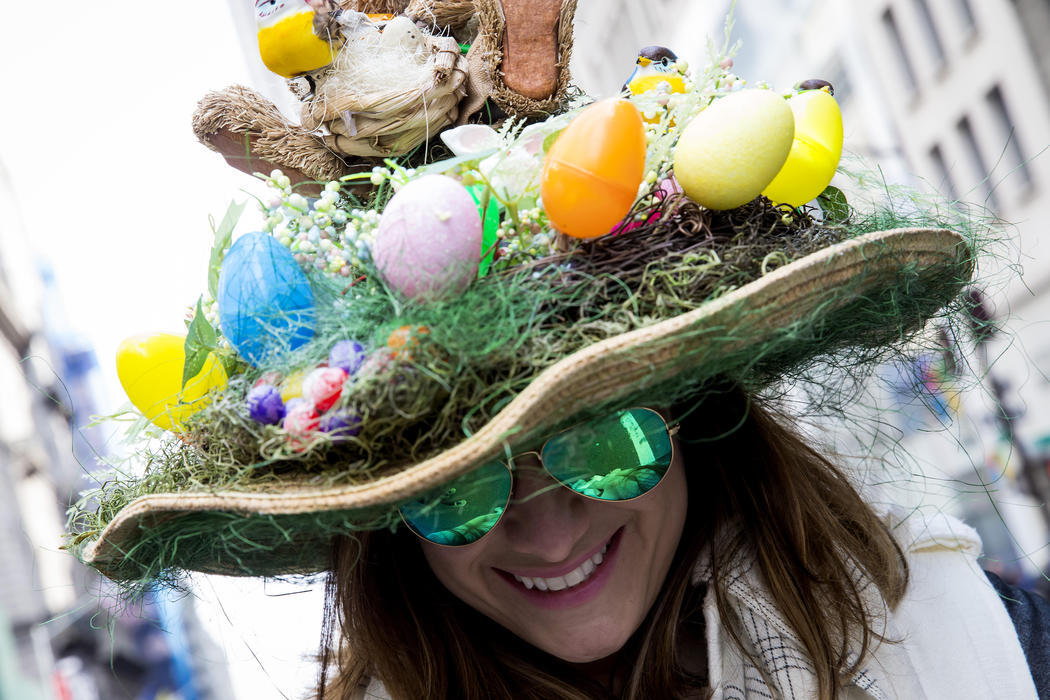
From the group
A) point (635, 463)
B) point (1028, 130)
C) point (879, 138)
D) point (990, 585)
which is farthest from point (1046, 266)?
point (635, 463)

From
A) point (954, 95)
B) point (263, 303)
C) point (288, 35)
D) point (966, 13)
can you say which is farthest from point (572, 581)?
point (954, 95)

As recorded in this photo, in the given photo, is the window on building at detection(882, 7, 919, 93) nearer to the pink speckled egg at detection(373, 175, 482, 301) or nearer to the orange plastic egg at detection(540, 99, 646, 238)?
the orange plastic egg at detection(540, 99, 646, 238)

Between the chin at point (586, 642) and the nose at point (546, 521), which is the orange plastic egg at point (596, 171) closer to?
the nose at point (546, 521)

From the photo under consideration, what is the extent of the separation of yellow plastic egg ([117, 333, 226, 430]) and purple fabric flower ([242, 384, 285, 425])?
0.85 feet

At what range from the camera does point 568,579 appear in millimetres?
1639

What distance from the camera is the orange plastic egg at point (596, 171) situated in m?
1.17

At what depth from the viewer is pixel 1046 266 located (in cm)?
1196

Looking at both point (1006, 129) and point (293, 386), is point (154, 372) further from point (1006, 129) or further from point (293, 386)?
point (1006, 129)

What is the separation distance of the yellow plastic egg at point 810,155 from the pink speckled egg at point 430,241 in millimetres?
487

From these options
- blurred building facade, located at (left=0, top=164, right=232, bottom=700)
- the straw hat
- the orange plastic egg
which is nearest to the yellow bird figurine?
the straw hat

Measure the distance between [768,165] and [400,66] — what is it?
29.4 inches

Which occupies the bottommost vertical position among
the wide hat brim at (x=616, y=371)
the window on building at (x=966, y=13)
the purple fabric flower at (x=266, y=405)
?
the window on building at (x=966, y=13)

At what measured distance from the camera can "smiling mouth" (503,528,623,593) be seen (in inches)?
64.4

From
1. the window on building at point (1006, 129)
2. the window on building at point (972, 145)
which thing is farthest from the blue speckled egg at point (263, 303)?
the window on building at point (972, 145)
